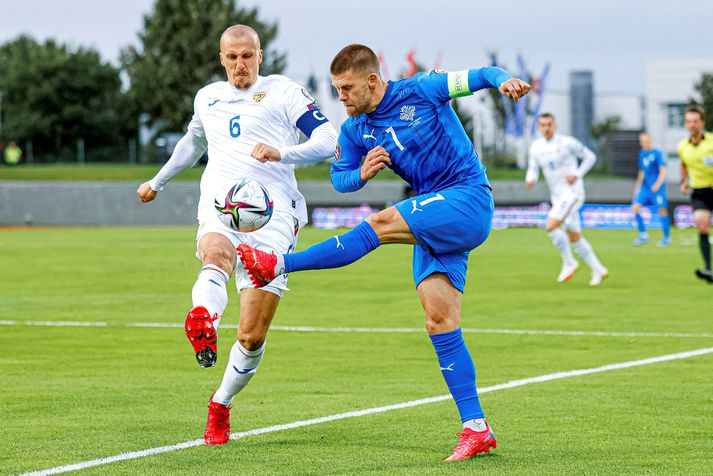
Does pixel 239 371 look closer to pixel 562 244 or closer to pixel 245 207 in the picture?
pixel 245 207

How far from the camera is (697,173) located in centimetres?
1902

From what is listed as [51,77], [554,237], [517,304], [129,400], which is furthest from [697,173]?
[51,77]

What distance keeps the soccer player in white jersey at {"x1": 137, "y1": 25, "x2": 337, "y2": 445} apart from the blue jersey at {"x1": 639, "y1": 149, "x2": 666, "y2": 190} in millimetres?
23836

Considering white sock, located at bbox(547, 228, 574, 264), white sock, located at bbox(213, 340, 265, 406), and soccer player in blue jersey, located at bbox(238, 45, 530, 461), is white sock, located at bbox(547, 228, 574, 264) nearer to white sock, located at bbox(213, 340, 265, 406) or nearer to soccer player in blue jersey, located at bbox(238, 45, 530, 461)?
white sock, located at bbox(213, 340, 265, 406)

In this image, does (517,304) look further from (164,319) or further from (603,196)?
(603,196)

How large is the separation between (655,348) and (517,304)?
455 centimetres

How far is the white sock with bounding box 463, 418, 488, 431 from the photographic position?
268 inches

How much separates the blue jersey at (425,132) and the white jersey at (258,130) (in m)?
0.84

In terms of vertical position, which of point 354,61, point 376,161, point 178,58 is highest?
point 178,58

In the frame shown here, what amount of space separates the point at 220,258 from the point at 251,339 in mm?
556

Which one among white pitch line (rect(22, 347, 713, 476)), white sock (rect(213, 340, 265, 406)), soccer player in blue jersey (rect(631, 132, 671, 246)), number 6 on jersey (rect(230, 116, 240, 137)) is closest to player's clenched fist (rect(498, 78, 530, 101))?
number 6 on jersey (rect(230, 116, 240, 137))

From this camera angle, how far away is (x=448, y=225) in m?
6.69

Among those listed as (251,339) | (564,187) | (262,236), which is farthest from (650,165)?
(251,339)

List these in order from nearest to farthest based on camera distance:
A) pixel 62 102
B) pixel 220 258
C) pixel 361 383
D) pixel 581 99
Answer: pixel 220 258
pixel 361 383
pixel 62 102
pixel 581 99
